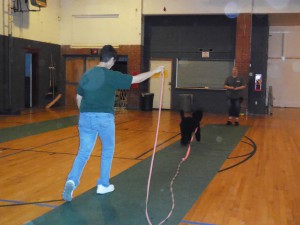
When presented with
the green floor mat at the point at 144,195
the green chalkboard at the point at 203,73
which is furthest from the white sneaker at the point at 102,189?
the green chalkboard at the point at 203,73

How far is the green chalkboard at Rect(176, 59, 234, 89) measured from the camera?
14.5 meters

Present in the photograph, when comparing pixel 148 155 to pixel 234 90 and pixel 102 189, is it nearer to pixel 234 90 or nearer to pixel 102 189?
pixel 102 189

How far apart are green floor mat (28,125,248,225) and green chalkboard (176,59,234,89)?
807 cm

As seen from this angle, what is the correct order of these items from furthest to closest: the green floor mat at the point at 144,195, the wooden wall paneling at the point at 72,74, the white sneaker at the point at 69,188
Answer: the wooden wall paneling at the point at 72,74 < the white sneaker at the point at 69,188 < the green floor mat at the point at 144,195

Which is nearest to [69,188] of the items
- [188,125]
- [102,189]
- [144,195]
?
[102,189]

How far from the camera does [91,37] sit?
15383 millimetres

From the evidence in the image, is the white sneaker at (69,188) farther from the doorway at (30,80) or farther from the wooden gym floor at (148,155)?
the doorway at (30,80)

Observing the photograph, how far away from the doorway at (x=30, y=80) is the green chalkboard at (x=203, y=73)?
5.38 metres

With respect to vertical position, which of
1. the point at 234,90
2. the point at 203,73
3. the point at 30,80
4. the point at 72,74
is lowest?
the point at 234,90

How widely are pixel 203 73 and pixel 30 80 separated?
6.46 meters

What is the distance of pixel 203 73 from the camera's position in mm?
14695

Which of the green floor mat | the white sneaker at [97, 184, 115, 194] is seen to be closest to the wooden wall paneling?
the green floor mat

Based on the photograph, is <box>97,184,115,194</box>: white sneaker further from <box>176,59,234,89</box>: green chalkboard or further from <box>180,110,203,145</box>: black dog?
<box>176,59,234,89</box>: green chalkboard

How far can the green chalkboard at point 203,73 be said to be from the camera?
14.5m
